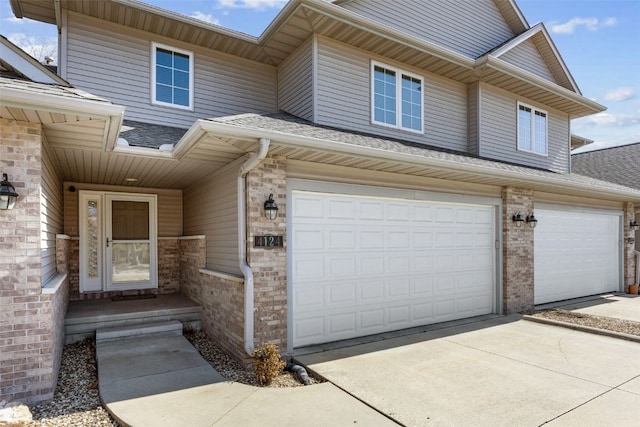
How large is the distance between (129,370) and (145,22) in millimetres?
6102

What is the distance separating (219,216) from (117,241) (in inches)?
126

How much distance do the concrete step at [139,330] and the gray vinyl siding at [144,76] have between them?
3.81m

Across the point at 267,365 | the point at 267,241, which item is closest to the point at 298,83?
the point at 267,241

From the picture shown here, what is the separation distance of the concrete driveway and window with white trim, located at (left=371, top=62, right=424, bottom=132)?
170 inches

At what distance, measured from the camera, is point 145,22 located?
722 centimetres

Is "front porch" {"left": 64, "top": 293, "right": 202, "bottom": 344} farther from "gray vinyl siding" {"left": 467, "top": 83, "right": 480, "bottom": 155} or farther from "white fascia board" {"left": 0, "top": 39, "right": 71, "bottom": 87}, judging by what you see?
"gray vinyl siding" {"left": 467, "top": 83, "right": 480, "bottom": 155}

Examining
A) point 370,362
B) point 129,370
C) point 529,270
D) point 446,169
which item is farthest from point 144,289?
point 529,270

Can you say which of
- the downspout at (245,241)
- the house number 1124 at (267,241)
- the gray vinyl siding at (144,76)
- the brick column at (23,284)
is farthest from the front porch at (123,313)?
the gray vinyl siding at (144,76)

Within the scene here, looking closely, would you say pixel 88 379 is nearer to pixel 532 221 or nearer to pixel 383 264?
pixel 383 264

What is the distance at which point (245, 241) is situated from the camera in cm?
532

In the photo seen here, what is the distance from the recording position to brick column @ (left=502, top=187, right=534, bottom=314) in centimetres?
828

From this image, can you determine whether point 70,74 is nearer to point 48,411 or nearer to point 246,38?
point 246,38

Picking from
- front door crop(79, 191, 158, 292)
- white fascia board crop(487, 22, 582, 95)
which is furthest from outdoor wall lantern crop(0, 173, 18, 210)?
white fascia board crop(487, 22, 582, 95)

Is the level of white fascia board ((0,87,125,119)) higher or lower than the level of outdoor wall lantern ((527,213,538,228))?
higher
